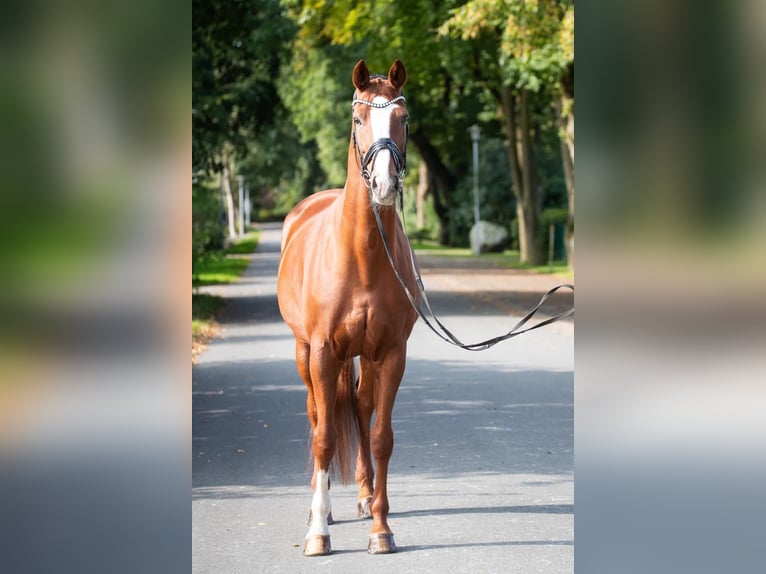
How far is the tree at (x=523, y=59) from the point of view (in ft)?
68.4

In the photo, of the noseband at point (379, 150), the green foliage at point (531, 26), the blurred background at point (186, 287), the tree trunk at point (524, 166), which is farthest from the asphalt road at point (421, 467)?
the tree trunk at point (524, 166)

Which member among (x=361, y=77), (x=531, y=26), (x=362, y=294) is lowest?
(x=362, y=294)

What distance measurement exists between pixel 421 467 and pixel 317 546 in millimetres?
2293

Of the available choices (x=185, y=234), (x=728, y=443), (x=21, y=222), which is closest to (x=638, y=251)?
(x=728, y=443)

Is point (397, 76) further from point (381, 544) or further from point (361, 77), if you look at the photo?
point (381, 544)

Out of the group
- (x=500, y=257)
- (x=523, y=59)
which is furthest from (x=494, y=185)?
(x=523, y=59)

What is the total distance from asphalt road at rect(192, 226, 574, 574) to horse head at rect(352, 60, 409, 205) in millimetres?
2080

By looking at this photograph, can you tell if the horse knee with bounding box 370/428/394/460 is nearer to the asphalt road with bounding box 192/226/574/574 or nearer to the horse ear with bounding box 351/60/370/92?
the asphalt road with bounding box 192/226/574/574

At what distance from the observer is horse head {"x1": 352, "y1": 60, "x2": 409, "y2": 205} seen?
18.5 feet

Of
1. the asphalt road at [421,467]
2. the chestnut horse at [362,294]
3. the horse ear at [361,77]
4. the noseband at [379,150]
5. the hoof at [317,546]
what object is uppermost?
the horse ear at [361,77]

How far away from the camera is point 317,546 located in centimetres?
638

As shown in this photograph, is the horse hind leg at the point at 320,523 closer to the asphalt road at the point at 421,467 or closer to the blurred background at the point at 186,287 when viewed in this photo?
the asphalt road at the point at 421,467

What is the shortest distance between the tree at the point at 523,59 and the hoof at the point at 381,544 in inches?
530

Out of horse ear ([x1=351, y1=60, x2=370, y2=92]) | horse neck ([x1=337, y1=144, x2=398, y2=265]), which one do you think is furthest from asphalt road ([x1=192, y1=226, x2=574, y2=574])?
horse ear ([x1=351, y1=60, x2=370, y2=92])
